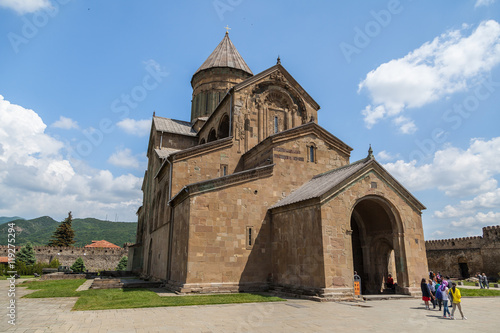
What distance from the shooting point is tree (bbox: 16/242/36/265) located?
37.9 metres

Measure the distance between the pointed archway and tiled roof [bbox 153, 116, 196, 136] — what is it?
46.9ft

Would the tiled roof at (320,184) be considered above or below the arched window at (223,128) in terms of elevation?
below

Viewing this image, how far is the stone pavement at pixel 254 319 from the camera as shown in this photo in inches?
279

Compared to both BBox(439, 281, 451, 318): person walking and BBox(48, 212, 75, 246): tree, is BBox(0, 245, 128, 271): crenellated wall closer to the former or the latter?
BBox(48, 212, 75, 246): tree

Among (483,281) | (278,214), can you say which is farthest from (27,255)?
(483,281)

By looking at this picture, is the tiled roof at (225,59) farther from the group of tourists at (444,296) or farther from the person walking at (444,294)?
the person walking at (444,294)

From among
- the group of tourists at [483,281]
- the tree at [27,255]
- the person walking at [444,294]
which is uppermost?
the tree at [27,255]

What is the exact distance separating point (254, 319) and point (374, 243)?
30.3ft

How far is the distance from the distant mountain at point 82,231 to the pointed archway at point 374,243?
99.3m

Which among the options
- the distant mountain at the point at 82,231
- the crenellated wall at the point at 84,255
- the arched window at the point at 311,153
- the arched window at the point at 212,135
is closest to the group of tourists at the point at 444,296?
the arched window at the point at 311,153

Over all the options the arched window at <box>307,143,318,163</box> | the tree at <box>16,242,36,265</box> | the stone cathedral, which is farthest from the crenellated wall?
the arched window at <box>307,143,318,163</box>

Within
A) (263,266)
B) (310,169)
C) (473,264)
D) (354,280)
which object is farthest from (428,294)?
(473,264)

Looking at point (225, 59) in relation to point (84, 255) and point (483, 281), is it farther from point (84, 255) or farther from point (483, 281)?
point (84, 255)

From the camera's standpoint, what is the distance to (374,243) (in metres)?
15.3
